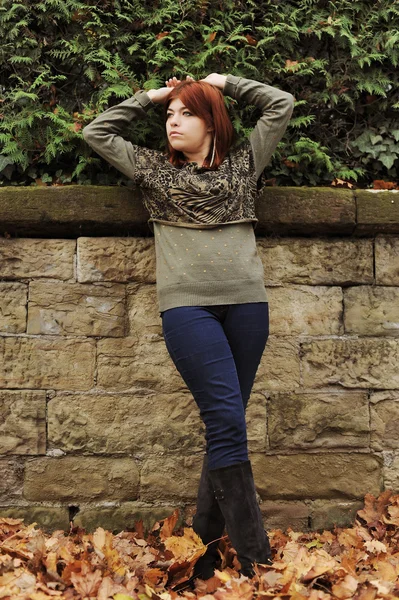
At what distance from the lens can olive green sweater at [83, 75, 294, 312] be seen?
2.59m

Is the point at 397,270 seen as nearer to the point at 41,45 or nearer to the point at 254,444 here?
the point at 254,444

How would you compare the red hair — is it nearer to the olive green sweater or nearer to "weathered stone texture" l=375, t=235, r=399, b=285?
the olive green sweater

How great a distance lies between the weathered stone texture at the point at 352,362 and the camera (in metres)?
3.29

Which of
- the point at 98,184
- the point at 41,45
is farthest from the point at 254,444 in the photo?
the point at 41,45

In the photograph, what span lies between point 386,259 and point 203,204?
1.21 m

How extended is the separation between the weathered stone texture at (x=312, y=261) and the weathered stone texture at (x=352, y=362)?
337 mm

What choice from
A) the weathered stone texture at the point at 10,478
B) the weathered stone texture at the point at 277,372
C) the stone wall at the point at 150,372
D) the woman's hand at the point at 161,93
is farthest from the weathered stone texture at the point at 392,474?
the woman's hand at the point at 161,93

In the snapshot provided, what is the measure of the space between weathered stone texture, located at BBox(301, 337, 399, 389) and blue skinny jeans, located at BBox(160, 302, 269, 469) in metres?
0.77

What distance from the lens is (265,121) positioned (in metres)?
2.87

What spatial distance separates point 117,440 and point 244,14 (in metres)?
2.40

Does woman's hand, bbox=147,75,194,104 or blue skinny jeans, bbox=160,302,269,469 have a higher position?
woman's hand, bbox=147,75,194,104

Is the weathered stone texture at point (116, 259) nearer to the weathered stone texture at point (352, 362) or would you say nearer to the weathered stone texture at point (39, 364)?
the weathered stone texture at point (39, 364)

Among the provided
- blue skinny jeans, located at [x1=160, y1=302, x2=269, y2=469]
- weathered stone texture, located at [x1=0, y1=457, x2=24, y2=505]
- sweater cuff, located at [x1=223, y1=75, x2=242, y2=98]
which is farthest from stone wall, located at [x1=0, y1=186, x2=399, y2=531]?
blue skinny jeans, located at [x1=160, y1=302, x2=269, y2=469]

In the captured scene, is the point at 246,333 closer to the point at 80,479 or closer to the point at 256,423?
the point at 256,423
